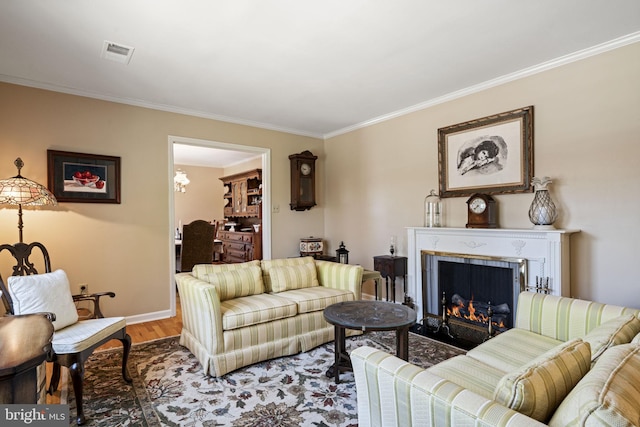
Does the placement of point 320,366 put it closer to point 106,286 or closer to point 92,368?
point 92,368

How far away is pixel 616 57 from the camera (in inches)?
103

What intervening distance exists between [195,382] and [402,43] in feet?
9.94

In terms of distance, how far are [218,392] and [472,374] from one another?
1.67 meters

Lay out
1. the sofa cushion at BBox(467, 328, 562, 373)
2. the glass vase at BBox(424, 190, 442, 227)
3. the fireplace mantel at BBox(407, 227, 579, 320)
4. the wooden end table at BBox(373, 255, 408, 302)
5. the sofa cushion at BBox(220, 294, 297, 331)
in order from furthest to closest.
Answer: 1. the wooden end table at BBox(373, 255, 408, 302)
2. the glass vase at BBox(424, 190, 442, 227)
3. the fireplace mantel at BBox(407, 227, 579, 320)
4. the sofa cushion at BBox(220, 294, 297, 331)
5. the sofa cushion at BBox(467, 328, 562, 373)

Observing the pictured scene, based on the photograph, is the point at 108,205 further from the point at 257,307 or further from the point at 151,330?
the point at 257,307

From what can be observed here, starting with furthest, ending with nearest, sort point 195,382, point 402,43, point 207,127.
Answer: point 207,127 < point 402,43 < point 195,382

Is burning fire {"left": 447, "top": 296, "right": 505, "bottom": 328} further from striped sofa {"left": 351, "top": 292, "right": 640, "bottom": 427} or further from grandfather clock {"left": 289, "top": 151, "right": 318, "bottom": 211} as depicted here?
grandfather clock {"left": 289, "top": 151, "right": 318, "bottom": 211}

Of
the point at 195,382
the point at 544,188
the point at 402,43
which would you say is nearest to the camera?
the point at 195,382

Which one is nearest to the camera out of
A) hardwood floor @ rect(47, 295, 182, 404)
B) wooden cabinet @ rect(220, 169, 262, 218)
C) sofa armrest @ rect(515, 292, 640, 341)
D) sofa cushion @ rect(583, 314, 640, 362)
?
sofa cushion @ rect(583, 314, 640, 362)

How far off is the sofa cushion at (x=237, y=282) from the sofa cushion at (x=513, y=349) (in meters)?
1.97

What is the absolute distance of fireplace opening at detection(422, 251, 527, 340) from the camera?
10.3ft

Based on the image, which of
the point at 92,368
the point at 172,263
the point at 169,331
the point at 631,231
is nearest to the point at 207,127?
the point at 172,263

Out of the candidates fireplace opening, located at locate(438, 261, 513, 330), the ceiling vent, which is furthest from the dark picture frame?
fireplace opening, located at locate(438, 261, 513, 330)

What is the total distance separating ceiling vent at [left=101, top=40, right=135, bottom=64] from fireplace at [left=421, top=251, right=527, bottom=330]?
3428mm
